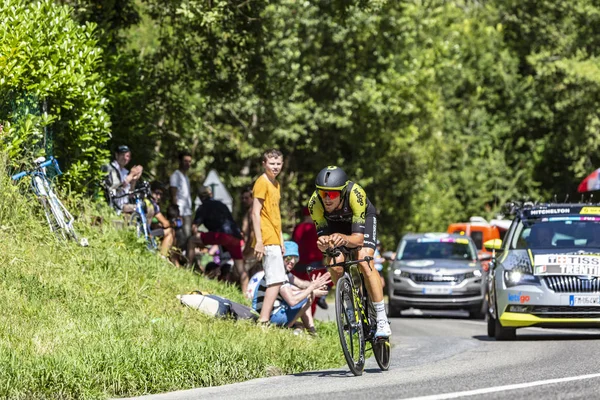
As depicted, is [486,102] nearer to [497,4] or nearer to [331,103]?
[497,4]

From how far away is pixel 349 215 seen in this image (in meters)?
11.6

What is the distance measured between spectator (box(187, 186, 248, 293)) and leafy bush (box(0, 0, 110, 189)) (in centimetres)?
284

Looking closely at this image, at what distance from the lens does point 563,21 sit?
186 feet

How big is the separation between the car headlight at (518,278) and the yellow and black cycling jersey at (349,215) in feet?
16.6

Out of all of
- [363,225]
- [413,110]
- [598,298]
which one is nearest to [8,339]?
[363,225]

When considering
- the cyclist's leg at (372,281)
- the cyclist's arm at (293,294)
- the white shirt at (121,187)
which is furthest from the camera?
the white shirt at (121,187)

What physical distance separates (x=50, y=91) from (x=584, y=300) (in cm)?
694

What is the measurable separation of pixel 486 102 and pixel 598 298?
5275 cm

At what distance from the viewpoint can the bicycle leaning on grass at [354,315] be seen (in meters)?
11.1

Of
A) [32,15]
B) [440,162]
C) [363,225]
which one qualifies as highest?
[32,15]

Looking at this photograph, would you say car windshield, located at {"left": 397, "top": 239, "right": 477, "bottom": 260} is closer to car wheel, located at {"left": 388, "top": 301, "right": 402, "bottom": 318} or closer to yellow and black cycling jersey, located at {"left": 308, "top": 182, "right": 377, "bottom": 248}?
car wheel, located at {"left": 388, "top": 301, "right": 402, "bottom": 318}

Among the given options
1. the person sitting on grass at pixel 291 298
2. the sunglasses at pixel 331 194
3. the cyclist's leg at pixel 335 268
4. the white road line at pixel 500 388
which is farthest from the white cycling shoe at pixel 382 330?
the white road line at pixel 500 388

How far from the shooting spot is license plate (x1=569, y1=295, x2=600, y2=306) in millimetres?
15828

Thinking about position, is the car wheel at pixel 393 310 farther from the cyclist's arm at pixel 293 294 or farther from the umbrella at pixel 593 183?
the cyclist's arm at pixel 293 294
